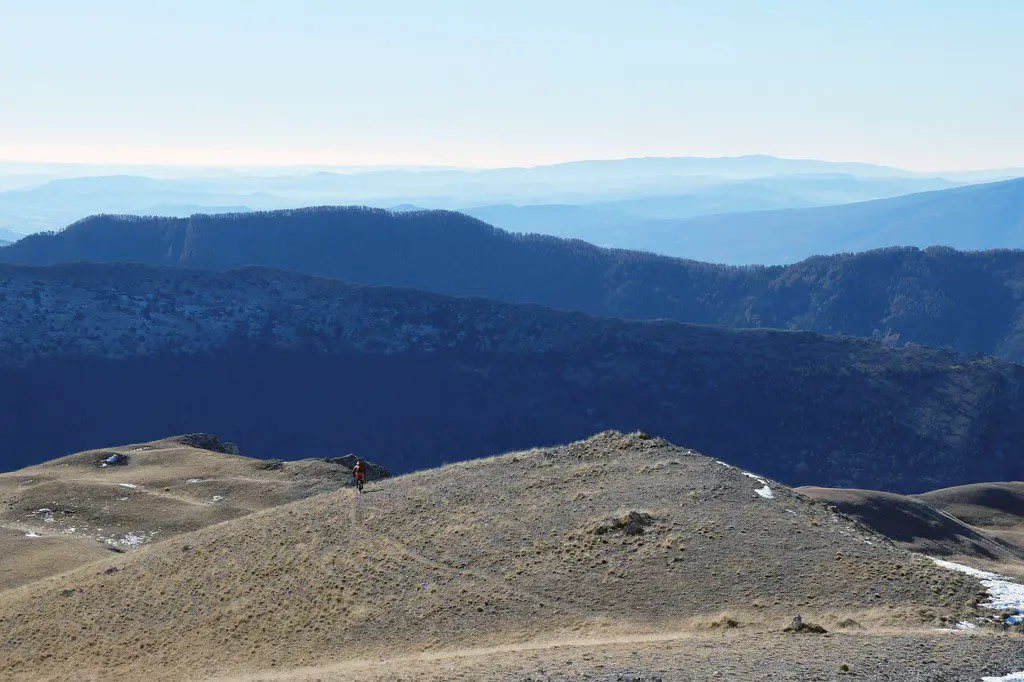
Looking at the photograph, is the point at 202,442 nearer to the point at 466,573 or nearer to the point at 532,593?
the point at 466,573

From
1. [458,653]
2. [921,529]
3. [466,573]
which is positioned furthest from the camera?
[921,529]

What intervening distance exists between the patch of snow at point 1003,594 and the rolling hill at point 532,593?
20.9 inches

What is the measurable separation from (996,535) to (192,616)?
68.0 m

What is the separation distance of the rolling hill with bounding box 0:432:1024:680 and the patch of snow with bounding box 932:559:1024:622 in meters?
0.53

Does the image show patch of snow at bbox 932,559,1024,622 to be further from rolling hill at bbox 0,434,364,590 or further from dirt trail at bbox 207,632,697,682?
rolling hill at bbox 0,434,364,590

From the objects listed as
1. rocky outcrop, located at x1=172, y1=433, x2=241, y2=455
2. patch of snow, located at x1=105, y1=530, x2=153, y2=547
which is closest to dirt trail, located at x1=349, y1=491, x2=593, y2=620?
patch of snow, located at x1=105, y1=530, x2=153, y2=547

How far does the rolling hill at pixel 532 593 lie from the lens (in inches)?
1092

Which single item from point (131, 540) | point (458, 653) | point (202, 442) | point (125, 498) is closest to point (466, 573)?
point (458, 653)

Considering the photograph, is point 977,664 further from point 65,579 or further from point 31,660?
point 65,579

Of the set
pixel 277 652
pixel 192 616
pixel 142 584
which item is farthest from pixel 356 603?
pixel 142 584

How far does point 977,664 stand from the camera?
2486 cm

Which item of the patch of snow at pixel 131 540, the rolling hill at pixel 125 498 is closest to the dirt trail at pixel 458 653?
the rolling hill at pixel 125 498

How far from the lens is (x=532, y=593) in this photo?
34.9 meters

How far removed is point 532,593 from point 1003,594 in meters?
15.1
